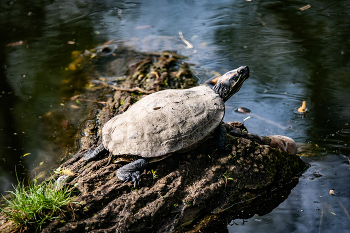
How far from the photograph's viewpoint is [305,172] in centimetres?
427

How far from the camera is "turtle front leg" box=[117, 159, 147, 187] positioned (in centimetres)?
329

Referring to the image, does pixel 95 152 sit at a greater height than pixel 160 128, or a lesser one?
lesser

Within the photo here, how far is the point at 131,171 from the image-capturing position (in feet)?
11.0

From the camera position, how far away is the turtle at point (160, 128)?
3.43 m

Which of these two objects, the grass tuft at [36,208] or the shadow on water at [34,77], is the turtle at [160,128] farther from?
the shadow on water at [34,77]

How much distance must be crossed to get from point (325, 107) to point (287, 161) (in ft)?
9.25

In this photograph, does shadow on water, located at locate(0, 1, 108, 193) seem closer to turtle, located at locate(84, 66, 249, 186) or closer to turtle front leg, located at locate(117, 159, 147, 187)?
turtle, located at locate(84, 66, 249, 186)

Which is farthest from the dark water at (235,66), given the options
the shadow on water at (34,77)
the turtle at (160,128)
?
the turtle at (160,128)

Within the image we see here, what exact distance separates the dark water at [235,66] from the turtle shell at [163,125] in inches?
49.5

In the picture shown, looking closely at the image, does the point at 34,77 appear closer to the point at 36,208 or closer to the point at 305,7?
the point at 36,208

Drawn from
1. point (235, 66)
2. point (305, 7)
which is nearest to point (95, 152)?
point (235, 66)

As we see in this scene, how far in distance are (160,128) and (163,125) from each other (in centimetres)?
6

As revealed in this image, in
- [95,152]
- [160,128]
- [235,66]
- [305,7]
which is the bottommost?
[235,66]

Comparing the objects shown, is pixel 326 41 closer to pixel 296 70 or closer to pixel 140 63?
pixel 296 70
